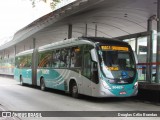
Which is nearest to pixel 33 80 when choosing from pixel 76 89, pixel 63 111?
pixel 76 89

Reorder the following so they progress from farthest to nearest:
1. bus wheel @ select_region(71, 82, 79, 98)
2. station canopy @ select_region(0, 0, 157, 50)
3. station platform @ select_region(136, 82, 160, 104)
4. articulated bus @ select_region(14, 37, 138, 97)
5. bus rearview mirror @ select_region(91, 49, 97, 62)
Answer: station canopy @ select_region(0, 0, 157, 50)
bus wheel @ select_region(71, 82, 79, 98)
station platform @ select_region(136, 82, 160, 104)
bus rearview mirror @ select_region(91, 49, 97, 62)
articulated bus @ select_region(14, 37, 138, 97)

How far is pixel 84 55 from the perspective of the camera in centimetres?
1490

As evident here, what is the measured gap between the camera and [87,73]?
14.4 metres

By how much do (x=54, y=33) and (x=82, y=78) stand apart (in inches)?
585

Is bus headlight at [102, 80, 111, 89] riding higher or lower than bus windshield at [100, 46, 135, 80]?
lower

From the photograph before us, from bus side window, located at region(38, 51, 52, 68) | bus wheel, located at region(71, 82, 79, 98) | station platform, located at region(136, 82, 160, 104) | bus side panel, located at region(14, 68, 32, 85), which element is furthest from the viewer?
bus side panel, located at region(14, 68, 32, 85)

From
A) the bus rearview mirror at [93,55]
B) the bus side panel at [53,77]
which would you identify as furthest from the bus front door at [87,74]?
the bus side panel at [53,77]

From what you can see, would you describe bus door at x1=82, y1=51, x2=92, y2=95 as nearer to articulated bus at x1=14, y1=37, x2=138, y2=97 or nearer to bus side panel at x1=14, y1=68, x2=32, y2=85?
articulated bus at x1=14, y1=37, x2=138, y2=97

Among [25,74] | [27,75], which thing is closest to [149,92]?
[27,75]

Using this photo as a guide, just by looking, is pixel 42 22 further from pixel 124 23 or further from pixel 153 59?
pixel 153 59

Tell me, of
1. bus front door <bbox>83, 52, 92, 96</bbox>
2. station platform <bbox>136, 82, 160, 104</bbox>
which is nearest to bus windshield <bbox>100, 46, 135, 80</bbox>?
bus front door <bbox>83, 52, 92, 96</bbox>

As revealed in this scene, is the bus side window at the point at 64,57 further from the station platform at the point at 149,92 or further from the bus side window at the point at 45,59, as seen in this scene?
the station platform at the point at 149,92

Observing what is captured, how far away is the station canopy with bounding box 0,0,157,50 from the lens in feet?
56.7

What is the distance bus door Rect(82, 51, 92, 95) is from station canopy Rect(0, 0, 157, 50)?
342cm
